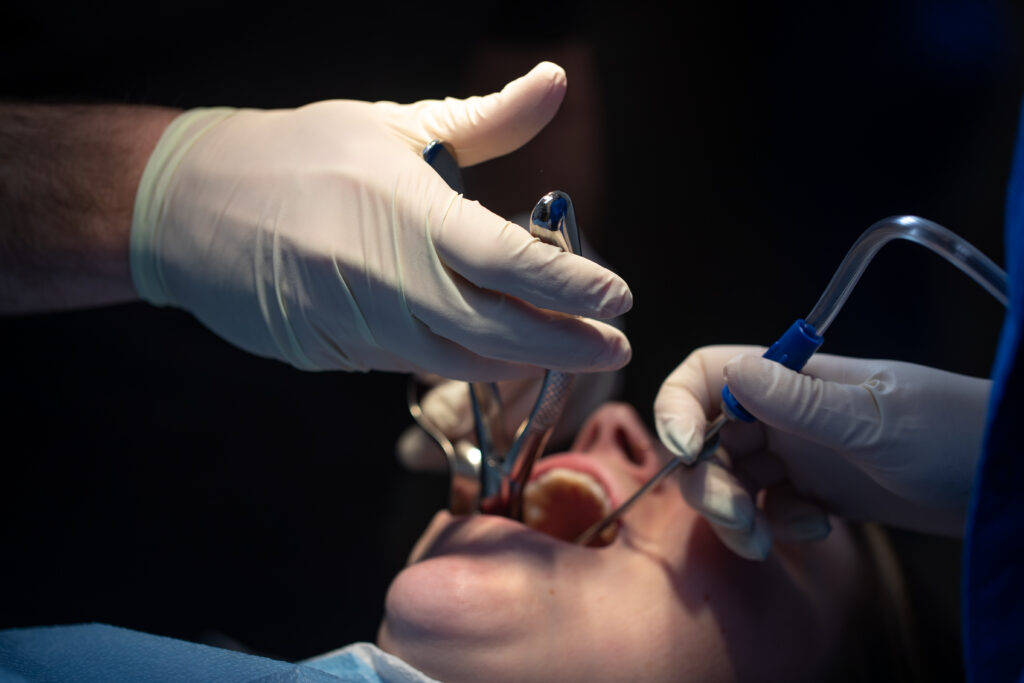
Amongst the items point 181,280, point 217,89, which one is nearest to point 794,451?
point 181,280

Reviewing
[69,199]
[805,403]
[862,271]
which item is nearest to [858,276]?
[862,271]

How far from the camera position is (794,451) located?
92 centimetres

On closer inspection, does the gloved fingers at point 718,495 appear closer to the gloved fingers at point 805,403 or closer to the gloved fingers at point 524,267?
the gloved fingers at point 805,403

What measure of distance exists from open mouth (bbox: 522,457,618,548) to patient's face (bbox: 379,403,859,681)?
0.10 m

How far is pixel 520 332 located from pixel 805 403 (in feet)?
1.05

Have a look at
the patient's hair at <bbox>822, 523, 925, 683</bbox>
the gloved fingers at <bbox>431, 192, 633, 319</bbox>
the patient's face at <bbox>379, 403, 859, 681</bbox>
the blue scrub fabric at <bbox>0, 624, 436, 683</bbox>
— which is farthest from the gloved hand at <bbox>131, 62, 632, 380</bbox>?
the patient's hair at <bbox>822, 523, 925, 683</bbox>

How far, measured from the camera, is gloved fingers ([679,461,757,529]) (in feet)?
2.66

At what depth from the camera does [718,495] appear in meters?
0.82

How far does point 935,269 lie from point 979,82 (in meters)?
0.37

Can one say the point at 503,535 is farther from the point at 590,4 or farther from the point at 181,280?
the point at 590,4

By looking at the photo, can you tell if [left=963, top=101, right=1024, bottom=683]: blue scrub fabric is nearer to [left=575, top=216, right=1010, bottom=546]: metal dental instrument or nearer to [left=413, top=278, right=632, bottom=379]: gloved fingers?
[left=575, top=216, right=1010, bottom=546]: metal dental instrument

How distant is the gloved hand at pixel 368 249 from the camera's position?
2.45ft

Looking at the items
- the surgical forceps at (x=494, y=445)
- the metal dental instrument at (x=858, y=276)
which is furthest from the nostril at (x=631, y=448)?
the metal dental instrument at (x=858, y=276)

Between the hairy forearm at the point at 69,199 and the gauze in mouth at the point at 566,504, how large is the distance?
77cm
